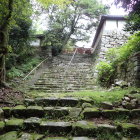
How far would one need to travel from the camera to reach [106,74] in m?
6.25

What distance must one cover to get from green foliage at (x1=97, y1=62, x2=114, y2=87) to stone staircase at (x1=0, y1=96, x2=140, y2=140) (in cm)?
292

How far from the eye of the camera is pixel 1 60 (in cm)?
448

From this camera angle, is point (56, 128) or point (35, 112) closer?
point (56, 128)

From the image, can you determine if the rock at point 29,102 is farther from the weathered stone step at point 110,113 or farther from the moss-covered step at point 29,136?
the weathered stone step at point 110,113

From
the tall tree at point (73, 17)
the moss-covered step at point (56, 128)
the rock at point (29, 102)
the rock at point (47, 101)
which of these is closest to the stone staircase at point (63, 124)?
the moss-covered step at point (56, 128)

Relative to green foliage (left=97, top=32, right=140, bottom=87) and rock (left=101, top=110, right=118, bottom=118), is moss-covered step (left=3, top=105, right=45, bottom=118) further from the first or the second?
green foliage (left=97, top=32, right=140, bottom=87)

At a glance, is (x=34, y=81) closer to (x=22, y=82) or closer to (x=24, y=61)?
(x=22, y=82)

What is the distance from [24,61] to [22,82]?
3.55 m

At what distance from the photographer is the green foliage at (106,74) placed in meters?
5.98

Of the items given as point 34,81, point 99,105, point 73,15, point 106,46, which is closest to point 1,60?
point 34,81

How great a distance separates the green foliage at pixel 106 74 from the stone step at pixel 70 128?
141 inches

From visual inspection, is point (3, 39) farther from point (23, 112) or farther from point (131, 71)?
point (131, 71)

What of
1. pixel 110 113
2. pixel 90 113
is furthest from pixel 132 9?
pixel 90 113

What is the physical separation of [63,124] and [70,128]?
0.15 metres
